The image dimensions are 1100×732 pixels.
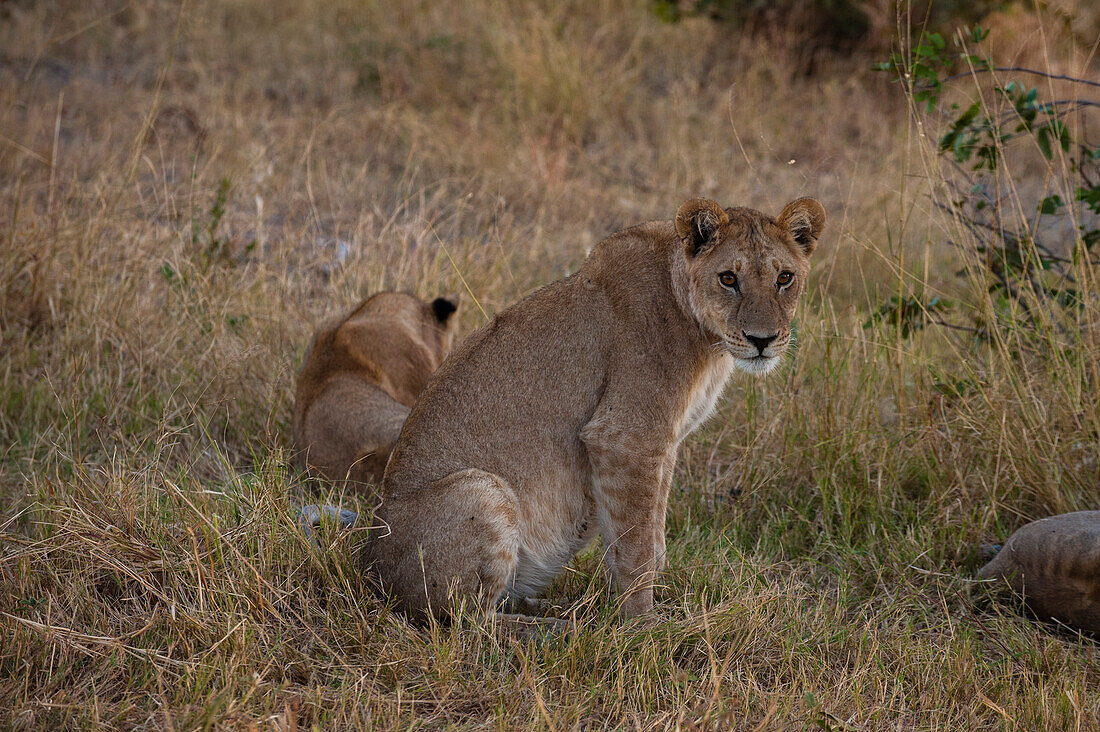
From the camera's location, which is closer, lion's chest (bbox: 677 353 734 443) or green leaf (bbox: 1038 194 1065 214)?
lion's chest (bbox: 677 353 734 443)

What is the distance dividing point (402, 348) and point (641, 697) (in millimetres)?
2680

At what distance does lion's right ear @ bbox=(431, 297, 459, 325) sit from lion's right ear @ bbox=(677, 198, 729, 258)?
6.78 feet

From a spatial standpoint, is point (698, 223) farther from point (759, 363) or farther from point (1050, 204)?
point (1050, 204)

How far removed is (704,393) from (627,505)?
1.86 feet

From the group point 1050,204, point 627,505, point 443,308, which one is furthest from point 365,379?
point 1050,204

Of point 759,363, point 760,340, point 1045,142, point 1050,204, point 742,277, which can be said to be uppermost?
point 1045,142

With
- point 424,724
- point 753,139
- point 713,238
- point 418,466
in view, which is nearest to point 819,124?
point 753,139

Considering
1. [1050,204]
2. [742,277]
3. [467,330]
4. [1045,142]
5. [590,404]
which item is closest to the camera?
[742,277]

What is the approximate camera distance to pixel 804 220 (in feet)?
13.3

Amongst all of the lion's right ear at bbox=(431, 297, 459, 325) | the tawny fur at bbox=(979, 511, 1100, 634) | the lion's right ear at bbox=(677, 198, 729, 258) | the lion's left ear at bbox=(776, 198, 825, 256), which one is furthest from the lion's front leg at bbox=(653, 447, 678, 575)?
the lion's right ear at bbox=(431, 297, 459, 325)

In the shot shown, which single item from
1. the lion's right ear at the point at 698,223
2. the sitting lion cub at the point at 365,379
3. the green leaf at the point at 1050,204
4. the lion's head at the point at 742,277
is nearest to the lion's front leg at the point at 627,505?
the lion's head at the point at 742,277

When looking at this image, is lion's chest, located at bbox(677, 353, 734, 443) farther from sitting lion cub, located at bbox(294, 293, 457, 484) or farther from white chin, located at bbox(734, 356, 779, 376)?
sitting lion cub, located at bbox(294, 293, 457, 484)

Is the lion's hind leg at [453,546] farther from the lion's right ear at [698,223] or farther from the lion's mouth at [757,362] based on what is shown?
the lion's right ear at [698,223]

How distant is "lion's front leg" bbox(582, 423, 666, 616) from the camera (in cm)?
389
